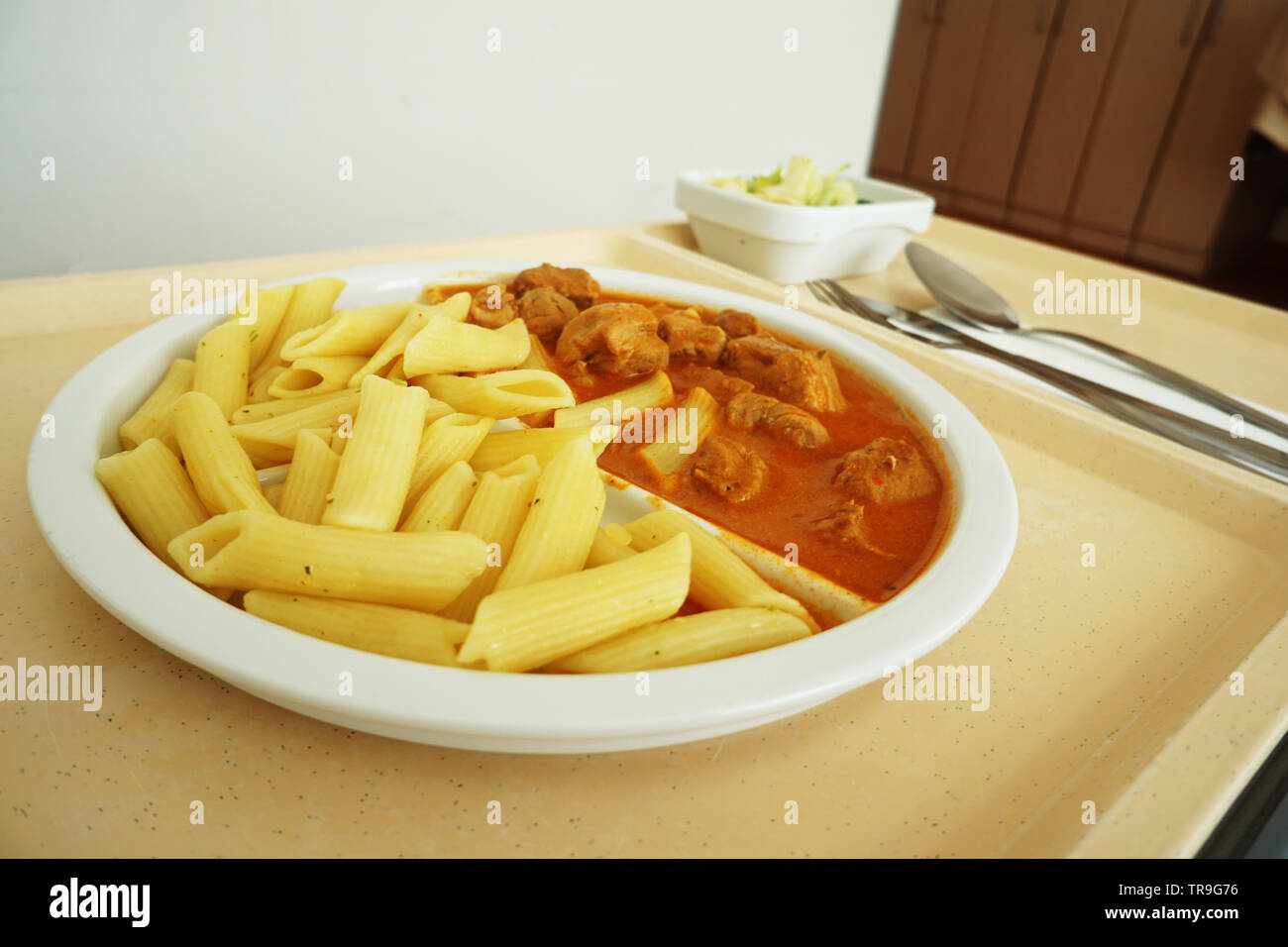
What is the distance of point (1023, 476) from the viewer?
1.79 metres

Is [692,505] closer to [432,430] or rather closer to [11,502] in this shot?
[432,430]

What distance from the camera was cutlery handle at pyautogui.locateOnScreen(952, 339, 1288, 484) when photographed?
5.98ft

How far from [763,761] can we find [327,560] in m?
0.61

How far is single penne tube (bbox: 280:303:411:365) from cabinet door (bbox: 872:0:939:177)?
5698mm

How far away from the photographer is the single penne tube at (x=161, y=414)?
4.72ft

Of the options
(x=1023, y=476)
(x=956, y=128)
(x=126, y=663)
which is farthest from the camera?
(x=956, y=128)

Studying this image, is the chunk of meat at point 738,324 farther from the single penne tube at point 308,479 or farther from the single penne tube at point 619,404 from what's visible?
the single penne tube at point 308,479

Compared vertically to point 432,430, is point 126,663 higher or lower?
lower

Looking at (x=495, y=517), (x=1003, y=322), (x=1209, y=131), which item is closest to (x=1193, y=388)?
(x=1003, y=322)

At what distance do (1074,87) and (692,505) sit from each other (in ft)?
A: 18.7

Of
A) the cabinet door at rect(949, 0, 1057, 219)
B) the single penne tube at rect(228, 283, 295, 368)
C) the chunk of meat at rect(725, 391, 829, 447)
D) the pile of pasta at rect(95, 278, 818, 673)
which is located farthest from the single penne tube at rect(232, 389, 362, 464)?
the cabinet door at rect(949, 0, 1057, 219)

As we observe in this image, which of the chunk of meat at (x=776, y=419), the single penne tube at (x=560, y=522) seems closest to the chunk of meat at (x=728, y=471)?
the chunk of meat at (x=776, y=419)

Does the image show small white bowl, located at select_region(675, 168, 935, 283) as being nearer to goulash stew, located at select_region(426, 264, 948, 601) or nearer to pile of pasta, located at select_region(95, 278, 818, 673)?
goulash stew, located at select_region(426, 264, 948, 601)

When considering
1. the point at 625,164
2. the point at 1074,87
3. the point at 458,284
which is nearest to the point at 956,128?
the point at 1074,87
